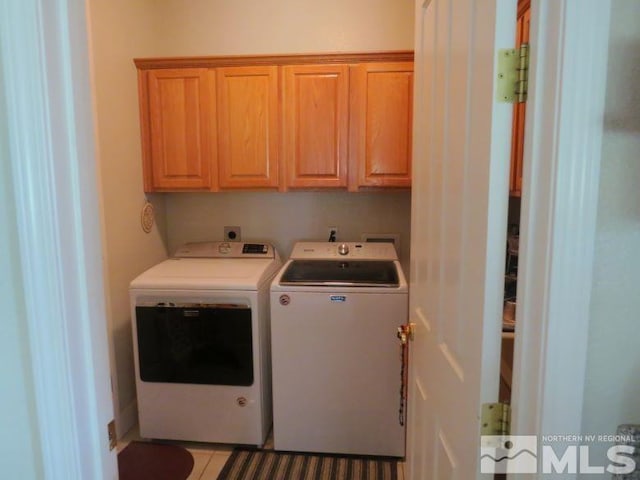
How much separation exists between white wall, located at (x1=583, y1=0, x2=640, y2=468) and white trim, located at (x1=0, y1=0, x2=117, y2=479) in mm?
886

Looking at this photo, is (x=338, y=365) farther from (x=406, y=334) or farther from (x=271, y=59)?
(x=271, y=59)

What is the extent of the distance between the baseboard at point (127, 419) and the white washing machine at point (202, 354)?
0.52 ft

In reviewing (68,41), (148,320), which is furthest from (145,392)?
(68,41)

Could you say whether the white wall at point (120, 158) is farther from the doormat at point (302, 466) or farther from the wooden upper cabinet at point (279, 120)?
the doormat at point (302, 466)

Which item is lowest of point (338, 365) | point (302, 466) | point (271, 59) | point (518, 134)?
point (302, 466)

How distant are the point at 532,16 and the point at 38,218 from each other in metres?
0.88

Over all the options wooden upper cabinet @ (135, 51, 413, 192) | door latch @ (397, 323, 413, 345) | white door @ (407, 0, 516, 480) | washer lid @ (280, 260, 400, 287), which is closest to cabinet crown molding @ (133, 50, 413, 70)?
wooden upper cabinet @ (135, 51, 413, 192)

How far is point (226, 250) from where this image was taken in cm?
266

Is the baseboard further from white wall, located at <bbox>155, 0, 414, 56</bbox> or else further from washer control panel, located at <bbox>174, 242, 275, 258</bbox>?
white wall, located at <bbox>155, 0, 414, 56</bbox>

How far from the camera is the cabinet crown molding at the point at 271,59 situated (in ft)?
7.42

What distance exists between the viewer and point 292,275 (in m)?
2.31

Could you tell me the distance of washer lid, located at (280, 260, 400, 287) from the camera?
2238 millimetres

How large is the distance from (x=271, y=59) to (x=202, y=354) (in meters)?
1.68

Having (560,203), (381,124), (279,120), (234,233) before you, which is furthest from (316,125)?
(560,203)
